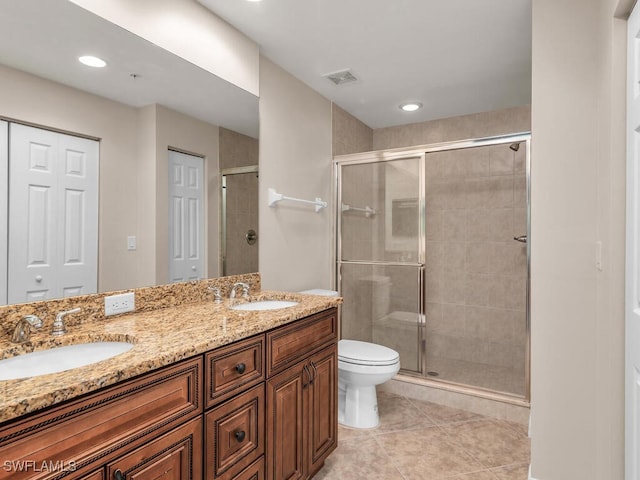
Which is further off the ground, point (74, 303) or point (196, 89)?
point (196, 89)

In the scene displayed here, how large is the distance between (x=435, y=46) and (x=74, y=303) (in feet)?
7.84

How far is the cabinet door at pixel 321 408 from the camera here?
1744 mm

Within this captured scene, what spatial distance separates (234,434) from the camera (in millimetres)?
1301

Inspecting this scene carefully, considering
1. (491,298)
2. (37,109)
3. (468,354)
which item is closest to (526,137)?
(491,298)

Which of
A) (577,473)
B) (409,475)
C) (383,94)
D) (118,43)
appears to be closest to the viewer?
(118,43)

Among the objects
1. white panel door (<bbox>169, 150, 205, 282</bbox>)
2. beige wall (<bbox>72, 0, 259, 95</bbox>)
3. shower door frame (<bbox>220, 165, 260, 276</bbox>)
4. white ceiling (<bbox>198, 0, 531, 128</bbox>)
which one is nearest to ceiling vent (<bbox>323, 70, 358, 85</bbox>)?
white ceiling (<bbox>198, 0, 531, 128</bbox>)

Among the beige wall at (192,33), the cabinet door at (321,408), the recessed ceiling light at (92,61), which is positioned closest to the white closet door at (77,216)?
the recessed ceiling light at (92,61)

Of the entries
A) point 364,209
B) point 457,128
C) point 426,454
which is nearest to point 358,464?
point 426,454

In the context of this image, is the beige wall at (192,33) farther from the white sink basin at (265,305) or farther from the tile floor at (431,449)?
the tile floor at (431,449)

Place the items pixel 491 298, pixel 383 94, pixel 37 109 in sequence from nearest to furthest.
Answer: pixel 37 109, pixel 383 94, pixel 491 298

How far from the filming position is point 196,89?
6.36 ft

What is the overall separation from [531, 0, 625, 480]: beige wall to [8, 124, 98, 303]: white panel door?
6.51 ft

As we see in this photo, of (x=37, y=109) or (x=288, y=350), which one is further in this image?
(x=288, y=350)

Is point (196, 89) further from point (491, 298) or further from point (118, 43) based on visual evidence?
point (491, 298)
